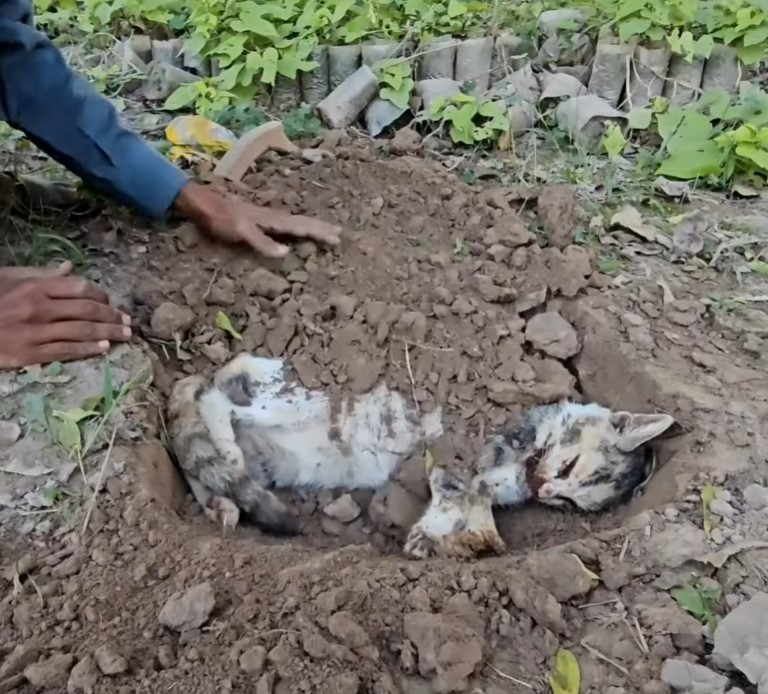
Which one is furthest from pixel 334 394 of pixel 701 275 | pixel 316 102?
pixel 316 102

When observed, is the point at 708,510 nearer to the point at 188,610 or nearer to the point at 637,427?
the point at 637,427

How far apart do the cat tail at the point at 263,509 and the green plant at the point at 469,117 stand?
2100mm

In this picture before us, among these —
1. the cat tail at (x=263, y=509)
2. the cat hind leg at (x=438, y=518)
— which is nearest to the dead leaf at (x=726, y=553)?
the cat hind leg at (x=438, y=518)

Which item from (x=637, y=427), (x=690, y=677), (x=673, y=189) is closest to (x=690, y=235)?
(x=673, y=189)

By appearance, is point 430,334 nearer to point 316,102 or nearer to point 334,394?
point 334,394

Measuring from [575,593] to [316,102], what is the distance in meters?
3.12

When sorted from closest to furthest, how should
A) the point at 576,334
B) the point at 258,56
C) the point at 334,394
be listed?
the point at 334,394 → the point at 576,334 → the point at 258,56

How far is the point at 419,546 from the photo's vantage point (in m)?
2.78

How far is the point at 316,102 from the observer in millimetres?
4574

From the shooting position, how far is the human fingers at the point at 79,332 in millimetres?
2674

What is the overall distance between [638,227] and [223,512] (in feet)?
6.76

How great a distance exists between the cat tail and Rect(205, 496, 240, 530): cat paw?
0.04 metres

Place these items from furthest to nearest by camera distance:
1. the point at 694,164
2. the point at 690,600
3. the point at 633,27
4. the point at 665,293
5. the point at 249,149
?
the point at 633,27 < the point at 694,164 < the point at 249,149 < the point at 665,293 < the point at 690,600

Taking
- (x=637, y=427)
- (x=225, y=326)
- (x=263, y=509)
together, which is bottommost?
(x=263, y=509)
